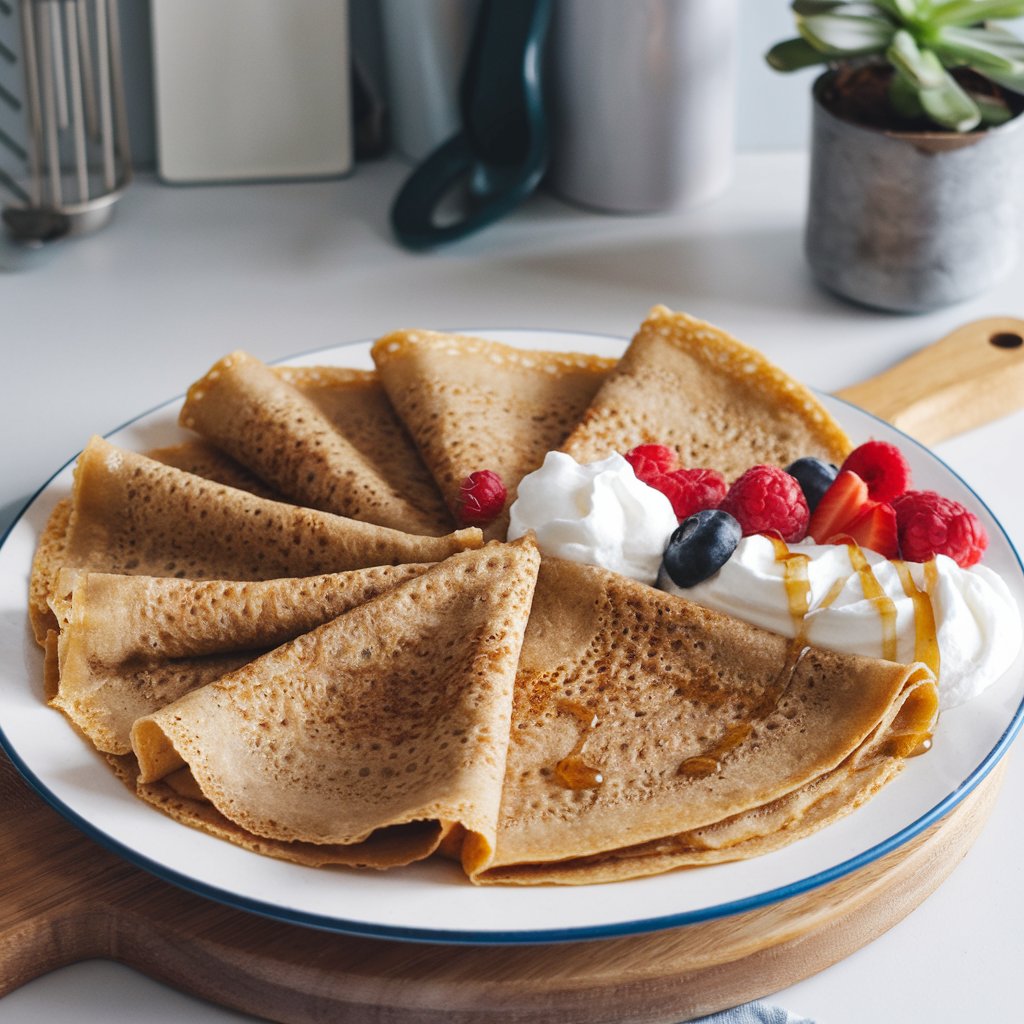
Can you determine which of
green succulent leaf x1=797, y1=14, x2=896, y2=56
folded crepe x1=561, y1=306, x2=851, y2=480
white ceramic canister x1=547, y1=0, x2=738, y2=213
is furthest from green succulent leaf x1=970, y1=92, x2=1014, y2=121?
folded crepe x1=561, y1=306, x2=851, y2=480

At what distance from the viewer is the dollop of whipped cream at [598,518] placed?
2.27 m

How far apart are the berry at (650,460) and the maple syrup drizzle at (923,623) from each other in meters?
0.47

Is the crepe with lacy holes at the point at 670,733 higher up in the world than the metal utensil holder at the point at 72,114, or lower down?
lower down

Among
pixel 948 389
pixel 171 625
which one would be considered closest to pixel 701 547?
pixel 171 625

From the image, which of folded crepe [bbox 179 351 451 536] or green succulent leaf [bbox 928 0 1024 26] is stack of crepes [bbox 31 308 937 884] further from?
green succulent leaf [bbox 928 0 1024 26]

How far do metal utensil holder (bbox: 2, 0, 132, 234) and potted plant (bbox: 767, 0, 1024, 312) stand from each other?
1657mm

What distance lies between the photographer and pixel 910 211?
10.7ft

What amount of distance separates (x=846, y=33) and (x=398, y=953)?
2232 millimetres

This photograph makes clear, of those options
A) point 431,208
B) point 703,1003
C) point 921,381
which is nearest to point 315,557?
point 703,1003

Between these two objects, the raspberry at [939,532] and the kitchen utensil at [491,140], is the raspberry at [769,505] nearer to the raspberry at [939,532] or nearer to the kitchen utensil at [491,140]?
the raspberry at [939,532]

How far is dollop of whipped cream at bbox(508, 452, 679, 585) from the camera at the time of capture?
2.27 meters

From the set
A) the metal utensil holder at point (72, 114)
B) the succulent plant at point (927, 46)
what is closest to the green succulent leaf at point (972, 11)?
the succulent plant at point (927, 46)

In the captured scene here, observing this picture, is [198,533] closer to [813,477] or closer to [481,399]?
[481,399]

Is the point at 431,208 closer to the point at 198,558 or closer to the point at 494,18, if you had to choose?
the point at 494,18
